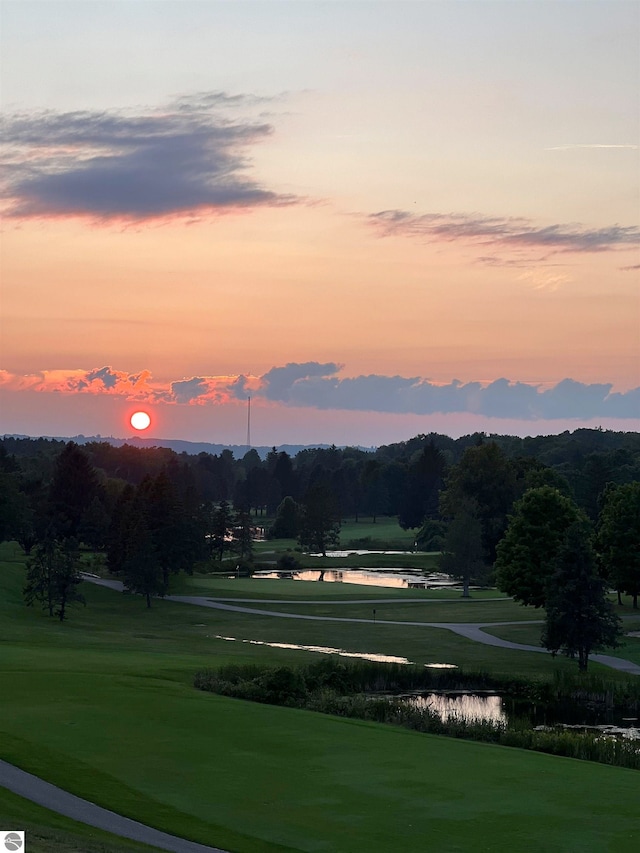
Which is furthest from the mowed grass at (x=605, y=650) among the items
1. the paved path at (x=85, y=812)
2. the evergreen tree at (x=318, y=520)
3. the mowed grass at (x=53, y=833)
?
the evergreen tree at (x=318, y=520)

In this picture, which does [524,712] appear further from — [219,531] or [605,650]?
[219,531]

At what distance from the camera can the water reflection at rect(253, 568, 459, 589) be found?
105m

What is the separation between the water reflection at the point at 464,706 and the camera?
42.2 meters

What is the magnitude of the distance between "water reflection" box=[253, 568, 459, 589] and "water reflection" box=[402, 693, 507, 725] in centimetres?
5256

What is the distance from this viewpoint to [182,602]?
268 ft

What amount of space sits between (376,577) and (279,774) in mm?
85734

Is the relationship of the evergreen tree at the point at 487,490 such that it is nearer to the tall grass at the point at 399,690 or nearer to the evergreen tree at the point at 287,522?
the tall grass at the point at 399,690

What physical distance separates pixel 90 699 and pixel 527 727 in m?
16.6

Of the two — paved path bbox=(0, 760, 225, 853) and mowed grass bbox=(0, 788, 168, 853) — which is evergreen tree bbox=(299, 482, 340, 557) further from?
mowed grass bbox=(0, 788, 168, 853)

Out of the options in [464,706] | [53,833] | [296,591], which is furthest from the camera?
[296,591]

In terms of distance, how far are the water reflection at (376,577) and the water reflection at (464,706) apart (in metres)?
52.6

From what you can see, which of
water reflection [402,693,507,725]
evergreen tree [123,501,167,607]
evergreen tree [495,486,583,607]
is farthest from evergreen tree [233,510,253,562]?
water reflection [402,693,507,725]

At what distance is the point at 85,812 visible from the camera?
910 inches

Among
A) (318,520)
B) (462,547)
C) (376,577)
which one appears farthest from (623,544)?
(318,520)
